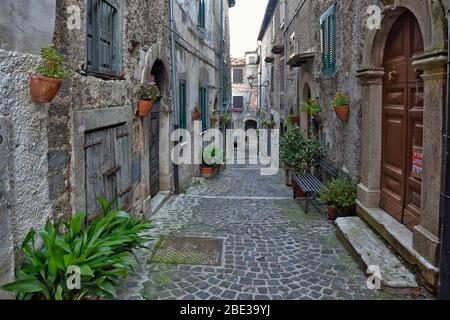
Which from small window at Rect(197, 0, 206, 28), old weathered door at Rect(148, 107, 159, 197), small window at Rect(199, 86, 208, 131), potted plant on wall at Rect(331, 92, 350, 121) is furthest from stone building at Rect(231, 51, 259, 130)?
potted plant on wall at Rect(331, 92, 350, 121)

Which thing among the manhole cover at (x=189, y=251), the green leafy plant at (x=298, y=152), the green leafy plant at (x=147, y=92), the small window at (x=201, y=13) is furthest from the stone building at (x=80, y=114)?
the small window at (x=201, y=13)

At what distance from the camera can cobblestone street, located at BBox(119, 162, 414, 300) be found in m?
4.08

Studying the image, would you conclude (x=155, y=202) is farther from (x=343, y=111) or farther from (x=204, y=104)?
(x=204, y=104)

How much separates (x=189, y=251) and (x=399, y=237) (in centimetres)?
257

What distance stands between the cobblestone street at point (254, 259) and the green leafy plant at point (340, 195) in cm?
38

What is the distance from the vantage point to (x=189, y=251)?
5.25 meters

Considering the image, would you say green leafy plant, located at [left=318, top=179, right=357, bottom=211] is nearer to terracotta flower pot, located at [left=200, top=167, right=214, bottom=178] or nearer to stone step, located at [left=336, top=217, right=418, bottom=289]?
stone step, located at [left=336, top=217, right=418, bottom=289]

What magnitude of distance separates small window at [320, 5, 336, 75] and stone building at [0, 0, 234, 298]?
3351 millimetres

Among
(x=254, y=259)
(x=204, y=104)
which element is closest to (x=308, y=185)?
(x=254, y=259)

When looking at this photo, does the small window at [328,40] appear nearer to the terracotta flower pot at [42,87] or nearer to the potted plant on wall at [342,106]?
the potted plant on wall at [342,106]

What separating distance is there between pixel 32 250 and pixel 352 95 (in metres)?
5.39

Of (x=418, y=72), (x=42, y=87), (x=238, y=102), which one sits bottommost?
(x=42, y=87)

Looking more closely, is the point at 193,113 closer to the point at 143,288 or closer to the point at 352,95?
the point at 352,95

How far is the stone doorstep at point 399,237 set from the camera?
378 cm
